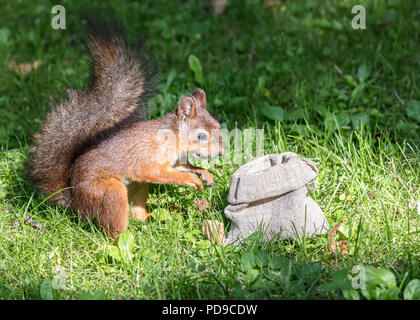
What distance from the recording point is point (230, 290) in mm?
1587

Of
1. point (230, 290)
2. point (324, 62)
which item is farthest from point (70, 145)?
point (324, 62)

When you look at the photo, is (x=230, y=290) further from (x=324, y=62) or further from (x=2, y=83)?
(x=2, y=83)

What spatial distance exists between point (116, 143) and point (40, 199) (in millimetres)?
412

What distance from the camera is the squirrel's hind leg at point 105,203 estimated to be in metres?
1.87

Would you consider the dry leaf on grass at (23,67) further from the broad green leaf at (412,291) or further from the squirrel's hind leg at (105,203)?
the broad green leaf at (412,291)

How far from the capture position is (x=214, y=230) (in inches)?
70.2

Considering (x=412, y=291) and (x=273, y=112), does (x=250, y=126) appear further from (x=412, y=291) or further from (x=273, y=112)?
(x=412, y=291)

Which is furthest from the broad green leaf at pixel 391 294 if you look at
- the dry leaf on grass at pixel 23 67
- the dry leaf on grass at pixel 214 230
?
the dry leaf on grass at pixel 23 67

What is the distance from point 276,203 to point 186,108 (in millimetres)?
515

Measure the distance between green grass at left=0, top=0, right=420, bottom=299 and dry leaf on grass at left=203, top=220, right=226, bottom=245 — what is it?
39mm

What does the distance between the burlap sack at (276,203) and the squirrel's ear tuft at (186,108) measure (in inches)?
12.8

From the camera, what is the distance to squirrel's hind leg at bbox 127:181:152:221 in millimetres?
2068

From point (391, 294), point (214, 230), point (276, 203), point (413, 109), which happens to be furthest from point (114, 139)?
point (413, 109)

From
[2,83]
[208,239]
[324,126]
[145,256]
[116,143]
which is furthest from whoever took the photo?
[2,83]
